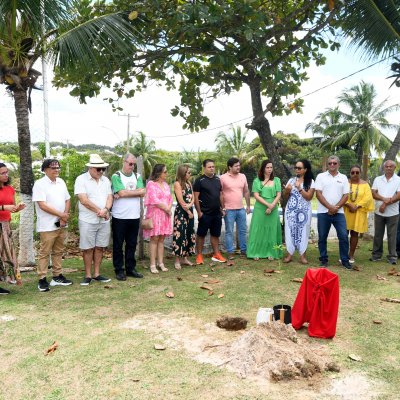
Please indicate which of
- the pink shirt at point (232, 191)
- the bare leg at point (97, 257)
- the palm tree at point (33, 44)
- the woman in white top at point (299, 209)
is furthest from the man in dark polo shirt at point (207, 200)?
the palm tree at point (33, 44)

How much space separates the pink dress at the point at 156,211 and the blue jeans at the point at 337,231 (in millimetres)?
2415

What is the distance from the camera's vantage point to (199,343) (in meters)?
3.88

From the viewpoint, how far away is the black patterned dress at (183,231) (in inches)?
271

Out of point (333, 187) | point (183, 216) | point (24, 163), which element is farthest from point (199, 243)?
point (24, 163)

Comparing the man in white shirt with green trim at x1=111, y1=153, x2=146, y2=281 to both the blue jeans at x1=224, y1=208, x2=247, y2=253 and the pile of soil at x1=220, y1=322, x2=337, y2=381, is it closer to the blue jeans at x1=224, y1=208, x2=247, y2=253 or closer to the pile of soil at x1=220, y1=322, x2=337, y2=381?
the blue jeans at x1=224, y1=208, x2=247, y2=253

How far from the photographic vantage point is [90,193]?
5.88 meters

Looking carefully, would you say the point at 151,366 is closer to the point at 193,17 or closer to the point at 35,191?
the point at 35,191

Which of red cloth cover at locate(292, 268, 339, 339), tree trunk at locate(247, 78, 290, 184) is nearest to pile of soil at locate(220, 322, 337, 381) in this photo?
red cloth cover at locate(292, 268, 339, 339)

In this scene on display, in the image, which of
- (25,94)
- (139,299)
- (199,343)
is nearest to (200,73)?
(25,94)

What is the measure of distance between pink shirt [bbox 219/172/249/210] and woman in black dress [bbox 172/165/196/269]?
77 centimetres

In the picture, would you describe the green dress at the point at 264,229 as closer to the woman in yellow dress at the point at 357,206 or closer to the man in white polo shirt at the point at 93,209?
the woman in yellow dress at the point at 357,206

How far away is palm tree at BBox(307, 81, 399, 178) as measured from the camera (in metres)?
34.7

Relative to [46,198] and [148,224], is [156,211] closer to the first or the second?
[148,224]

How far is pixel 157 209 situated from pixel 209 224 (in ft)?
3.50
